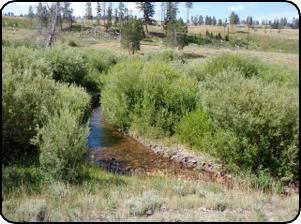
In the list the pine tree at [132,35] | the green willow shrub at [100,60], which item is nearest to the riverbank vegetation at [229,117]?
the green willow shrub at [100,60]

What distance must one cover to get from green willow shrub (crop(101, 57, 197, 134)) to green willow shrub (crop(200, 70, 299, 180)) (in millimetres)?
3949

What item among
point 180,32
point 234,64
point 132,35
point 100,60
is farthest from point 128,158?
point 180,32

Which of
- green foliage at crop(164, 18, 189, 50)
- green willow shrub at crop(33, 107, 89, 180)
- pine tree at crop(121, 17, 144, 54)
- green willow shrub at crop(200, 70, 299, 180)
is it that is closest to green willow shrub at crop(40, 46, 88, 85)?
green willow shrub at crop(33, 107, 89, 180)

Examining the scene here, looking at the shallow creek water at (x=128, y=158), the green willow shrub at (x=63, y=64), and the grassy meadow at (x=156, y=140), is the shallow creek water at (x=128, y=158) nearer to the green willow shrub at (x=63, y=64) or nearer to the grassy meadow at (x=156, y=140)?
the grassy meadow at (x=156, y=140)

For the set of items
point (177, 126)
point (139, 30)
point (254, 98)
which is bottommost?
point (177, 126)

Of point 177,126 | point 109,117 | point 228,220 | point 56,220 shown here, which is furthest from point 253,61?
point 56,220

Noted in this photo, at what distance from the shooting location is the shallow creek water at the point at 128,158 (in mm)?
9648

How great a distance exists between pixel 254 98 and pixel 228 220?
4.67 metres

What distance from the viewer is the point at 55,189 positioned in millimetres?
5605

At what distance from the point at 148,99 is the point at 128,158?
3863 millimetres

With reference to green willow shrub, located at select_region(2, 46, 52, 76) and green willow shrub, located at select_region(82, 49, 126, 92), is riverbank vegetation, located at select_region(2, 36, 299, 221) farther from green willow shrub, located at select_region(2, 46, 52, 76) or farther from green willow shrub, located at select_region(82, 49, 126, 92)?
green willow shrub, located at select_region(82, 49, 126, 92)

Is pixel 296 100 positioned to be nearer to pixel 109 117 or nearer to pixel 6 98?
pixel 6 98

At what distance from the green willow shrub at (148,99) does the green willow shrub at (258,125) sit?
3.95m

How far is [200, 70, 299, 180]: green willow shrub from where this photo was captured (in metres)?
7.73
